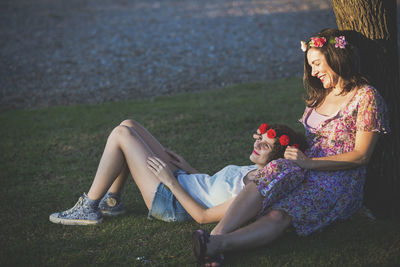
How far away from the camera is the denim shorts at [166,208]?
3.08m

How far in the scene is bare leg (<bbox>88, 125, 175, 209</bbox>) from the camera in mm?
3131

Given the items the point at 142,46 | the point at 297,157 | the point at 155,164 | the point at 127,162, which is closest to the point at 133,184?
the point at 127,162

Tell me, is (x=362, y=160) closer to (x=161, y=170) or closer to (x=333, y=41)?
(x=333, y=41)

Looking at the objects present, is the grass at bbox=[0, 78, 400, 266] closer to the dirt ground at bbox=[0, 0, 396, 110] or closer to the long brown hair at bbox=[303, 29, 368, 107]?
the dirt ground at bbox=[0, 0, 396, 110]

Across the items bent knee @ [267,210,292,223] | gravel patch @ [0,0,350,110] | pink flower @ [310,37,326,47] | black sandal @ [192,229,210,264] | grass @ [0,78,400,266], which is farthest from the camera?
gravel patch @ [0,0,350,110]

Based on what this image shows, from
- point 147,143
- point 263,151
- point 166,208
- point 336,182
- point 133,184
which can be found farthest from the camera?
point 133,184

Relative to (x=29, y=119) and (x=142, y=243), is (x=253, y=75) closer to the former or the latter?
(x=29, y=119)

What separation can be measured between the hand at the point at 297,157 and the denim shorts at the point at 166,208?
878mm

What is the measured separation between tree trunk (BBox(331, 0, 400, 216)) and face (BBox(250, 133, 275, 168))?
80 centimetres

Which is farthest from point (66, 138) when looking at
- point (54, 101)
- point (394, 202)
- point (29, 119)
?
point (394, 202)

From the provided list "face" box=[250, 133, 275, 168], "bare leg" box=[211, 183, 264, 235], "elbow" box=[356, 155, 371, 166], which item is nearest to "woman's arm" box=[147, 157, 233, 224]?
"bare leg" box=[211, 183, 264, 235]

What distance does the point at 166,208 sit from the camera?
10.3 ft

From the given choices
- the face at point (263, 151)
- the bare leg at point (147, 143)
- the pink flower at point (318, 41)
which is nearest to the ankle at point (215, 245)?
the face at point (263, 151)

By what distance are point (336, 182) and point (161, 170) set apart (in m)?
1.21
